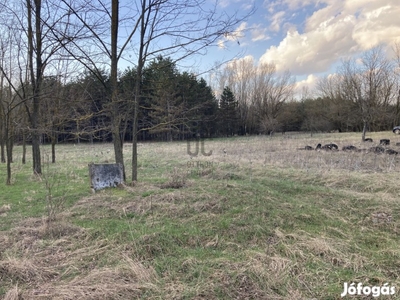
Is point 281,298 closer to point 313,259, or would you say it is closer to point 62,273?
point 313,259

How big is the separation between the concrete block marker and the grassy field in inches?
14.7

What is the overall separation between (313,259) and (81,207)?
4308mm

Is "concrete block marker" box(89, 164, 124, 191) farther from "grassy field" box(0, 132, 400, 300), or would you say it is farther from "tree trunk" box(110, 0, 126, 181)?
"tree trunk" box(110, 0, 126, 181)

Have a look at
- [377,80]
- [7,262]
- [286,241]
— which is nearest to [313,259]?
[286,241]

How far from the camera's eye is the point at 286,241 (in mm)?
3650

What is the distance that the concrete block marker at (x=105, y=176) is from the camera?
21.5 feet

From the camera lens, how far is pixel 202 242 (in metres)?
3.71

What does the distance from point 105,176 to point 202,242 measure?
391cm
